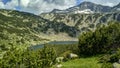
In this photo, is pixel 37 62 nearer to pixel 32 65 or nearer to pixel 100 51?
pixel 32 65

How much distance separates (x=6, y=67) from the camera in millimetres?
Answer: 58688

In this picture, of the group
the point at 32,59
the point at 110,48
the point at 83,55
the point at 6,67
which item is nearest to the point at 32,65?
the point at 32,59

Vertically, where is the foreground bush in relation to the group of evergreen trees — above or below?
above

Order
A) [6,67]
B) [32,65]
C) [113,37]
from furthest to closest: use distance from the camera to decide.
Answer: [113,37]
[32,65]
[6,67]

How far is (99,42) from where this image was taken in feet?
369

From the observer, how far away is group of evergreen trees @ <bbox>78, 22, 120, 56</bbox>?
358ft

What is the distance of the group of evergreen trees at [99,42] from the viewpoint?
108975mm

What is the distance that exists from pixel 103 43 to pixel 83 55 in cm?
1087

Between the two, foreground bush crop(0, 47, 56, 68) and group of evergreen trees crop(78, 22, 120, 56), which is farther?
group of evergreen trees crop(78, 22, 120, 56)

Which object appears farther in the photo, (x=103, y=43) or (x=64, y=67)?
(x=103, y=43)

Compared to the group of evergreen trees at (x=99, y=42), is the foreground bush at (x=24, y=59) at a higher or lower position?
higher

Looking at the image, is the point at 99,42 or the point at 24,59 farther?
the point at 99,42

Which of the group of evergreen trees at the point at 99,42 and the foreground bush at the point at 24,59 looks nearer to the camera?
the foreground bush at the point at 24,59

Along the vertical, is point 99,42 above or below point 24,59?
below
